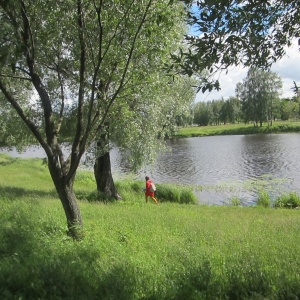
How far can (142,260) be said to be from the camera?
240 inches

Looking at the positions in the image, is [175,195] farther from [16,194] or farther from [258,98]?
[258,98]

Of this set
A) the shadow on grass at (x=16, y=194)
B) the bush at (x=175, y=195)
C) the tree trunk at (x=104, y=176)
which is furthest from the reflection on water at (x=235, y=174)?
the shadow on grass at (x=16, y=194)

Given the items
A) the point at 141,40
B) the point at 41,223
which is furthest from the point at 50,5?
the point at 41,223

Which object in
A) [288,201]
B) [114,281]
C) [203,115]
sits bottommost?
[288,201]

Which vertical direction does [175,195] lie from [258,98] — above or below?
below

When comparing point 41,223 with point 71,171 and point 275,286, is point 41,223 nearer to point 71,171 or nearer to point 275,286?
point 71,171

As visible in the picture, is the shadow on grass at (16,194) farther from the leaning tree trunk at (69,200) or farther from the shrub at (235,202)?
the shrub at (235,202)

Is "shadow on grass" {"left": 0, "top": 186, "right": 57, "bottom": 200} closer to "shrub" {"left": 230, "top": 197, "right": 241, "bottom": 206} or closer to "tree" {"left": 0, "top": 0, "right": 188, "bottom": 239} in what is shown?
"tree" {"left": 0, "top": 0, "right": 188, "bottom": 239}

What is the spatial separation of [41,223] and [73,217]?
1191 mm

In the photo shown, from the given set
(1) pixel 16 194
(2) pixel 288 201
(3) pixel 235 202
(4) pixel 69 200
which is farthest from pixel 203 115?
(4) pixel 69 200

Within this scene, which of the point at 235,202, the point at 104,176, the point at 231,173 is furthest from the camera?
the point at 231,173

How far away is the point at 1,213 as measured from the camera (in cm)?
916

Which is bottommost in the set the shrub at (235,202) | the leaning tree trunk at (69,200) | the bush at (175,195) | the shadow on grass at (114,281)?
the shrub at (235,202)

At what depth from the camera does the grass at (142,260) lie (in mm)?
4566
